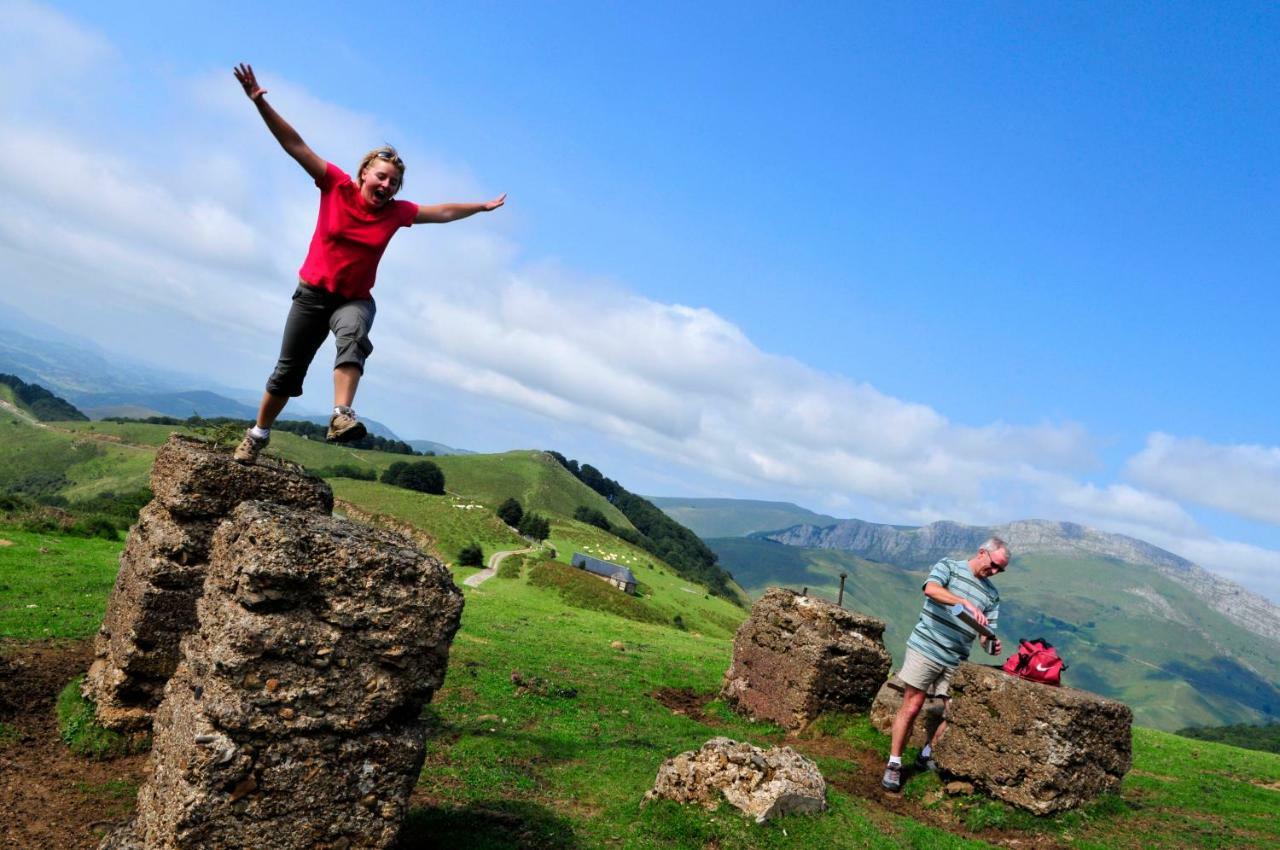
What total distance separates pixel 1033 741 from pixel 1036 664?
1426 mm

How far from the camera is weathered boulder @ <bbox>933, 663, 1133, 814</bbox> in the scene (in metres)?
11.5

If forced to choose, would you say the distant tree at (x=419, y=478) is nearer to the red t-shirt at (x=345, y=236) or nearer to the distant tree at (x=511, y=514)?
the distant tree at (x=511, y=514)

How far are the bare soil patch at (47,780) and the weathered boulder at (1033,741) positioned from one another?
12516 mm

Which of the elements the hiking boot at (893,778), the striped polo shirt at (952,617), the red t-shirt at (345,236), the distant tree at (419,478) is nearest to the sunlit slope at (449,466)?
the distant tree at (419,478)

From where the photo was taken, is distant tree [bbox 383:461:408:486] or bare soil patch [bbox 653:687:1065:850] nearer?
bare soil patch [bbox 653:687:1065:850]

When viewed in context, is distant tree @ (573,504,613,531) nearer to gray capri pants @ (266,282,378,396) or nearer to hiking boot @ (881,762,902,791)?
hiking boot @ (881,762,902,791)

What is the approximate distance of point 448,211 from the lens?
31.1 feet

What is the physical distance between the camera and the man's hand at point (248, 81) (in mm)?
7802

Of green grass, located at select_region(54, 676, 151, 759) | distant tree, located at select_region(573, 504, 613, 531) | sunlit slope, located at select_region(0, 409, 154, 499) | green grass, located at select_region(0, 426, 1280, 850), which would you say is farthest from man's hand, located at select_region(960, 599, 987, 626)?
distant tree, located at select_region(573, 504, 613, 531)

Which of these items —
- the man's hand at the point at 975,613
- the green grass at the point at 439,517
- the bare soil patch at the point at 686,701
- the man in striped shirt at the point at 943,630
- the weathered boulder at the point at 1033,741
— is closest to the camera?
the weathered boulder at the point at 1033,741

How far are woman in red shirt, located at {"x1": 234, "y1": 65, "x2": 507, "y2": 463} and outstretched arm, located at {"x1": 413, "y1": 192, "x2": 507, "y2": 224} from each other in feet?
0.35

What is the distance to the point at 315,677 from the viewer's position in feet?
21.6

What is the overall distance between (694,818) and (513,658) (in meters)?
11.9

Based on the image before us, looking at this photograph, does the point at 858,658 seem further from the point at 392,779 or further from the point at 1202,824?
the point at 392,779
